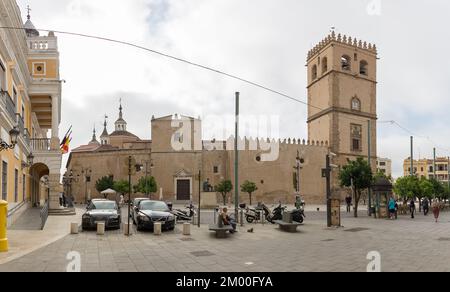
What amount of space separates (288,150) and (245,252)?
49298 mm

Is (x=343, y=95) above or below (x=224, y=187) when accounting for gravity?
above

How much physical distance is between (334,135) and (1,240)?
54.0 m

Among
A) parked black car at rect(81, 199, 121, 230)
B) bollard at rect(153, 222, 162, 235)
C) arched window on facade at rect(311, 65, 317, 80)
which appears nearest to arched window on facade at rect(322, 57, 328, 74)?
arched window on facade at rect(311, 65, 317, 80)

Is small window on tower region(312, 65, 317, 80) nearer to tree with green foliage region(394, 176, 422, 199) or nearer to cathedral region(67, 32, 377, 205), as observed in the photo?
cathedral region(67, 32, 377, 205)

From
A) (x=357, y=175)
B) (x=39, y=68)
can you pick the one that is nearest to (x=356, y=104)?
(x=357, y=175)

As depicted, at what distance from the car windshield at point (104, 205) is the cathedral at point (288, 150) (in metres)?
37.2

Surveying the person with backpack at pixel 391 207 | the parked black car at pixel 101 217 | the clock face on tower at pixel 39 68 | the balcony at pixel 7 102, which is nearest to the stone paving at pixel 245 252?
the parked black car at pixel 101 217

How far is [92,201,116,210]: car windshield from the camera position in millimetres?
18625

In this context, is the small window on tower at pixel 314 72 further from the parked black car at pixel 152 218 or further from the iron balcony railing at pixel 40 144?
the parked black car at pixel 152 218

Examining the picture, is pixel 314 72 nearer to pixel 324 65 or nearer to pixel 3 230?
pixel 324 65

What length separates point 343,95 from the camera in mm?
61125
